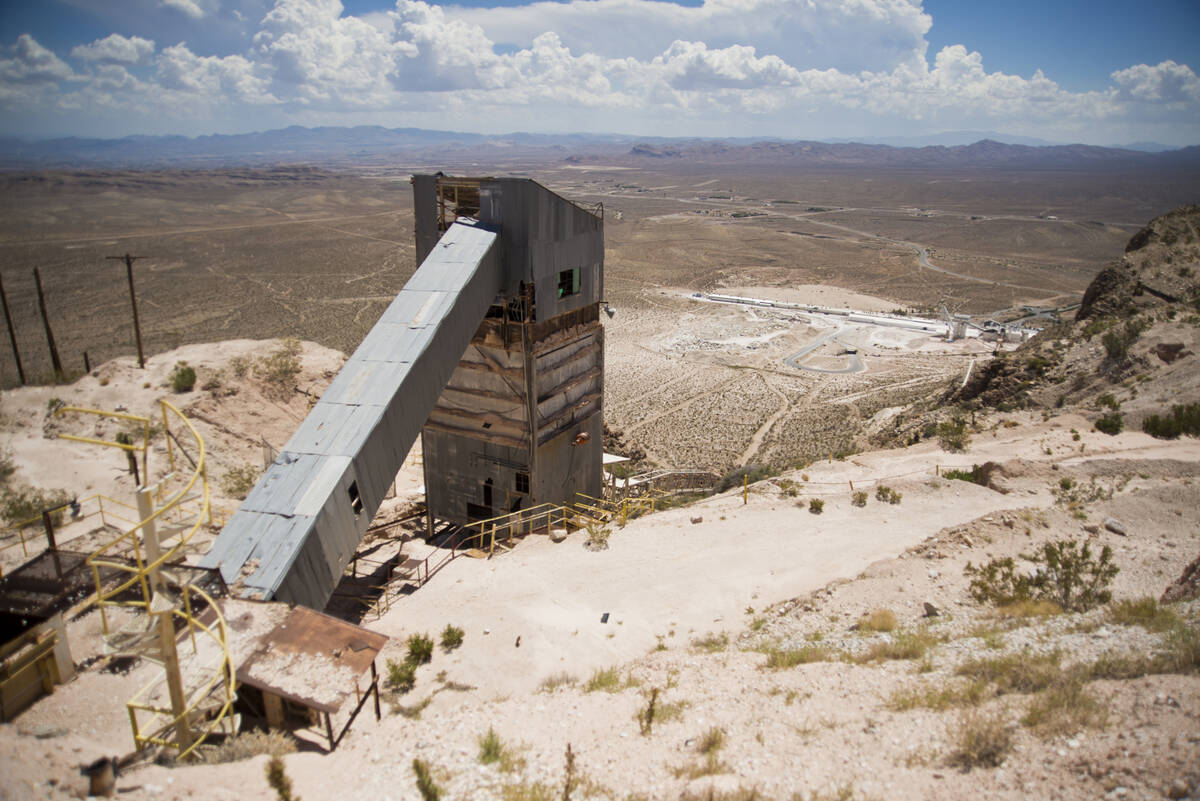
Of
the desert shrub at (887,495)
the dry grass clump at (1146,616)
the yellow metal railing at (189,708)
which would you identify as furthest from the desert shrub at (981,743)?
the desert shrub at (887,495)

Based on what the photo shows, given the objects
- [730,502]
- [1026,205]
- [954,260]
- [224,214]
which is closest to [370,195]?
[224,214]

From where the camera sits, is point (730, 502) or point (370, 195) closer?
point (730, 502)

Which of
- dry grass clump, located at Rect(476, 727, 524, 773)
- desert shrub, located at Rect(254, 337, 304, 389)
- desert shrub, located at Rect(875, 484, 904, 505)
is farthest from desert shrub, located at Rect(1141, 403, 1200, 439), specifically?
desert shrub, located at Rect(254, 337, 304, 389)

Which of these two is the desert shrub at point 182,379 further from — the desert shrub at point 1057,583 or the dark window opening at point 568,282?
the desert shrub at point 1057,583

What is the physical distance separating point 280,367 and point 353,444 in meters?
18.4

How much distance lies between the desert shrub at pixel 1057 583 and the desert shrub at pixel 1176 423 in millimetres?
10816

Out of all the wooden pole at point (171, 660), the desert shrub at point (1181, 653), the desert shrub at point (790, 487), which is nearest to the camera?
the wooden pole at point (171, 660)

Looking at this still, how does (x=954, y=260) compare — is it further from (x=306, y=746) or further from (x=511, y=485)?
(x=306, y=746)

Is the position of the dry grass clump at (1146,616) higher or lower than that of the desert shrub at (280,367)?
higher

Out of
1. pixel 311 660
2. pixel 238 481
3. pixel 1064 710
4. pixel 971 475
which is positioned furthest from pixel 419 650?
pixel 971 475

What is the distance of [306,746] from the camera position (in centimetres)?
802

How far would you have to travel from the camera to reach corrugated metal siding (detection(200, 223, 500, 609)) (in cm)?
964

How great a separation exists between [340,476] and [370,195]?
176870 millimetres

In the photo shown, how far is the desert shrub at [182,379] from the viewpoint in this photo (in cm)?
2328
